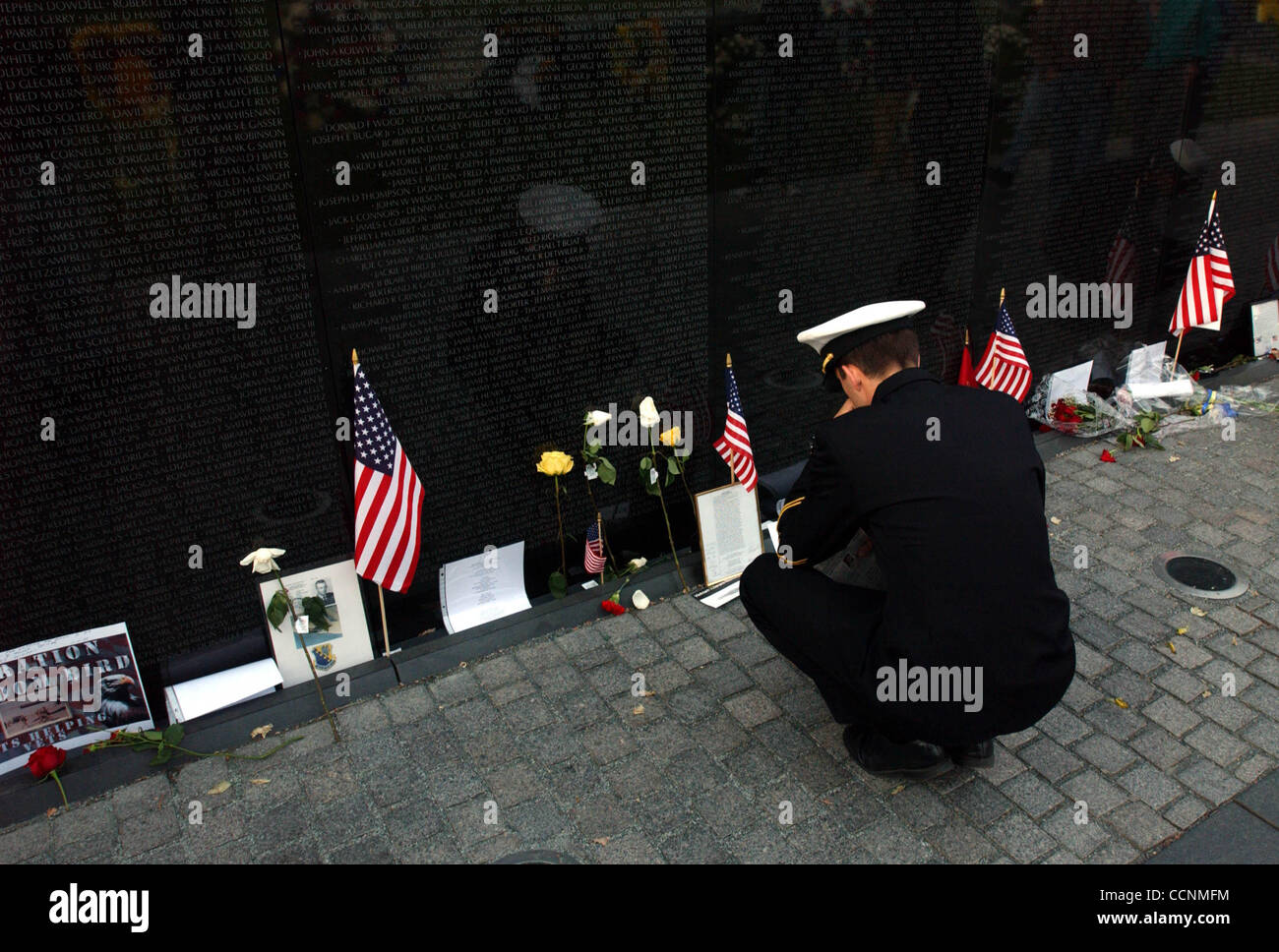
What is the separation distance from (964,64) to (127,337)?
5.39m

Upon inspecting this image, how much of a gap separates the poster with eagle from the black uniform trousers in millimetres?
3096

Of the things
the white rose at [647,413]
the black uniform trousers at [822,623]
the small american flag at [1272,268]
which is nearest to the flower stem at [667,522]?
the white rose at [647,413]

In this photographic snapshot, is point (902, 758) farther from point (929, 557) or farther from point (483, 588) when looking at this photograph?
point (483, 588)

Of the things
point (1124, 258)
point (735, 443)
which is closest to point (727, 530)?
point (735, 443)

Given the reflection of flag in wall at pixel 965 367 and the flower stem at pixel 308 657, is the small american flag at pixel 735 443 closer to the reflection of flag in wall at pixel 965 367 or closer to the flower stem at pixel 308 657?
the reflection of flag in wall at pixel 965 367

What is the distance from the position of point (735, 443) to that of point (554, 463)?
1.13 meters

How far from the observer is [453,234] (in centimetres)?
499

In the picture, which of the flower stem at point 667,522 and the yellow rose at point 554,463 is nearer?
the yellow rose at point 554,463

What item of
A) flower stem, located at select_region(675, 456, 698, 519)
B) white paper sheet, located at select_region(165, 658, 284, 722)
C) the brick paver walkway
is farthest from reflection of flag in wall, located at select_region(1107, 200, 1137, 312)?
white paper sheet, located at select_region(165, 658, 284, 722)

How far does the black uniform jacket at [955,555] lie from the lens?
375cm

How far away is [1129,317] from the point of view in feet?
27.1

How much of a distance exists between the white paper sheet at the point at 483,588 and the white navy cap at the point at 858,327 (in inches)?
90.4

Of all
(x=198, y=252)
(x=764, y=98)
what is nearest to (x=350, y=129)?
(x=198, y=252)

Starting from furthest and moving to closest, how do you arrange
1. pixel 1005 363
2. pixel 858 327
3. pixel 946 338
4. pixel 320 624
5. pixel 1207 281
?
pixel 1207 281, pixel 946 338, pixel 1005 363, pixel 320 624, pixel 858 327
